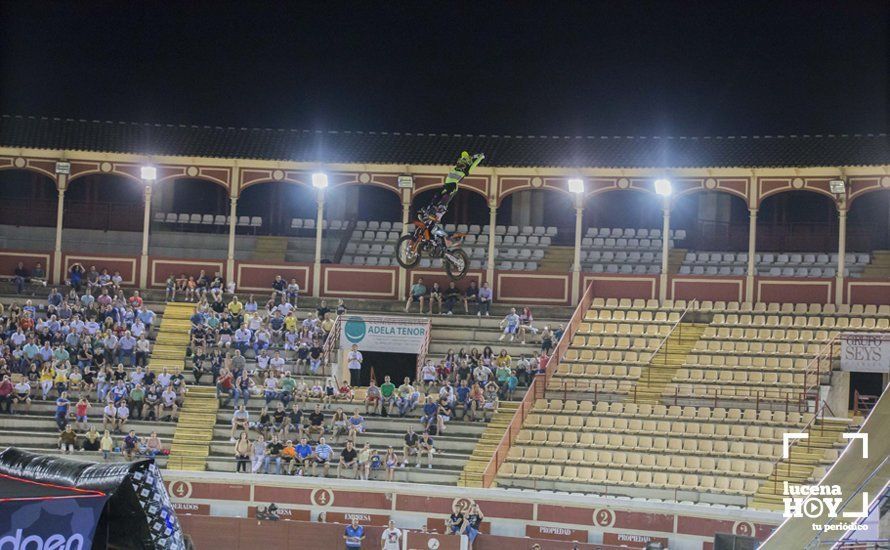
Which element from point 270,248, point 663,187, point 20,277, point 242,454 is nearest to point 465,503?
point 242,454

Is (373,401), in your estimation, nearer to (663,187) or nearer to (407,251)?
(407,251)

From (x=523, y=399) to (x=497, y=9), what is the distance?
20919 millimetres

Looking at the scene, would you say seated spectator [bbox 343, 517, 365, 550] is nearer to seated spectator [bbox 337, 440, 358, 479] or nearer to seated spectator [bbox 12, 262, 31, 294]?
seated spectator [bbox 337, 440, 358, 479]

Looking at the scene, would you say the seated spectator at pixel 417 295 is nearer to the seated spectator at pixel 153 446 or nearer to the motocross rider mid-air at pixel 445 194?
the motocross rider mid-air at pixel 445 194

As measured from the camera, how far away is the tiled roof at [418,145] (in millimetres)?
36750

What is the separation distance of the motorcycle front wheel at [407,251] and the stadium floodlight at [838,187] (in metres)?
Result: 12.0

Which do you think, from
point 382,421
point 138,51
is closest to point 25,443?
point 382,421

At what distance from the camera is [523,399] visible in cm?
3178

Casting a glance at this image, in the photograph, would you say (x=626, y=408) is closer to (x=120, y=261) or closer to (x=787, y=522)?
(x=787, y=522)

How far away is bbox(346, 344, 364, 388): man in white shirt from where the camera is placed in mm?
33781

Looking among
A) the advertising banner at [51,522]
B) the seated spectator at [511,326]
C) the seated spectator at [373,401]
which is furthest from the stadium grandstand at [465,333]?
the advertising banner at [51,522]

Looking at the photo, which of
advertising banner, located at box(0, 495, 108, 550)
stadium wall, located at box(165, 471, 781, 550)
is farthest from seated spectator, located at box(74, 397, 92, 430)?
advertising banner, located at box(0, 495, 108, 550)

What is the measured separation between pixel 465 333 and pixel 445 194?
8796mm

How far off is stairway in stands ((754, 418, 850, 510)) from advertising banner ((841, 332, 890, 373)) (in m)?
1.90
